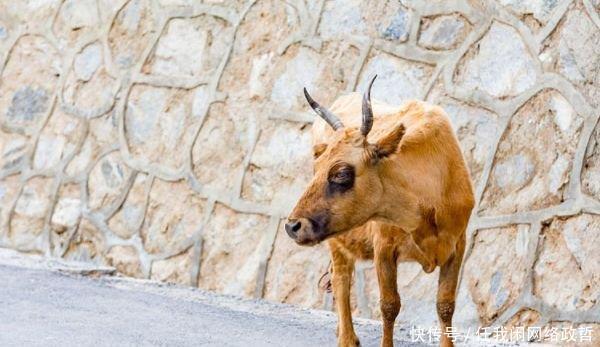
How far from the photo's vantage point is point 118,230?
9695 mm

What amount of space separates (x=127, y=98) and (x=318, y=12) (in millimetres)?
1958

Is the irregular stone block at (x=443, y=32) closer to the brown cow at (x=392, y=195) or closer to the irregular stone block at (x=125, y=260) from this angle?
the brown cow at (x=392, y=195)

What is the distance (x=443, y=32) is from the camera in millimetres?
8242

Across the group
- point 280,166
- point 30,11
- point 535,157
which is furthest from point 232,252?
point 30,11

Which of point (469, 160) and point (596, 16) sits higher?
point (596, 16)

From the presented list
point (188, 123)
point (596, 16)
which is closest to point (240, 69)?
point (188, 123)

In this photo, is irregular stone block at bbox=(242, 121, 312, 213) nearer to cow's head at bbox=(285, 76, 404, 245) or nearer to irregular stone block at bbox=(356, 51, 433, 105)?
irregular stone block at bbox=(356, 51, 433, 105)

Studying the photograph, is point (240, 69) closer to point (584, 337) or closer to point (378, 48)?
point (378, 48)

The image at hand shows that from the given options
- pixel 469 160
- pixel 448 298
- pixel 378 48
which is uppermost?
pixel 378 48

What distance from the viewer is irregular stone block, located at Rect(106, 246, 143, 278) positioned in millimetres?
9414

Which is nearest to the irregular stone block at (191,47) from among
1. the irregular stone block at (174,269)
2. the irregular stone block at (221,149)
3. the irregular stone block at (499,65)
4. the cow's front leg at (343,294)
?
the irregular stone block at (221,149)

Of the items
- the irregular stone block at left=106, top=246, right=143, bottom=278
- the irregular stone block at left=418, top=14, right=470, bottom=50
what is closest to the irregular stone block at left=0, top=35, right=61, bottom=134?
the irregular stone block at left=106, top=246, right=143, bottom=278

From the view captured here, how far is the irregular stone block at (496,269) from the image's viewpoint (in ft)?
24.1

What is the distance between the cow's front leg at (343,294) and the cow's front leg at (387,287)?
0.36 m
